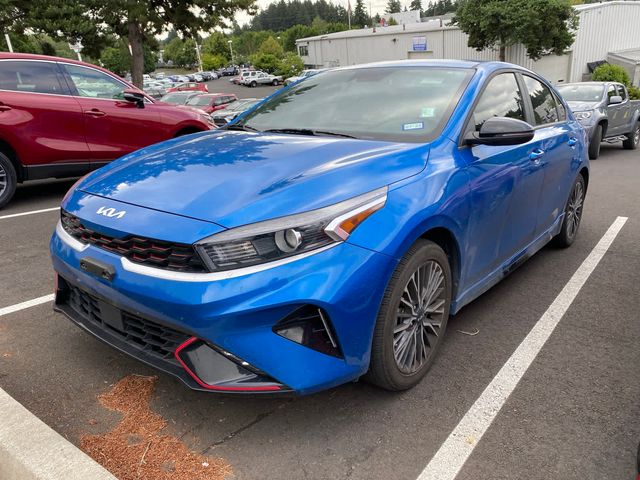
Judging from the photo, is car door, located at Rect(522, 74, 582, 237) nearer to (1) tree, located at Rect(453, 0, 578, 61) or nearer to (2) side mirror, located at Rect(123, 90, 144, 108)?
(2) side mirror, located at Rect(123, 90, 144, 108)

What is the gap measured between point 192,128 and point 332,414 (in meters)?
6.16

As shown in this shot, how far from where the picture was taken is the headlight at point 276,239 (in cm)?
210

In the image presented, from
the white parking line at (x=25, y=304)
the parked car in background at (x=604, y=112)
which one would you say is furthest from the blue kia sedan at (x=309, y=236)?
the parked car in background at (x=604, y=112)

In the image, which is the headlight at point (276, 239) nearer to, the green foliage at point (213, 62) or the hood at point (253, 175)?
the hood at point (253, 175)

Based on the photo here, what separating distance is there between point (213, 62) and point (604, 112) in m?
101

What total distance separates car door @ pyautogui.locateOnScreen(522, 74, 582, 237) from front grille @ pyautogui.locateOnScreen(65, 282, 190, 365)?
9.34 feet

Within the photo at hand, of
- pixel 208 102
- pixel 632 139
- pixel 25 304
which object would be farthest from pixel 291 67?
pixel 25 304

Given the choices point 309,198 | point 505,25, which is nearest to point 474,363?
point 309,198

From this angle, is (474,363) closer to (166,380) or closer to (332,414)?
(332,414)

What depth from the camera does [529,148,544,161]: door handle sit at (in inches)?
144

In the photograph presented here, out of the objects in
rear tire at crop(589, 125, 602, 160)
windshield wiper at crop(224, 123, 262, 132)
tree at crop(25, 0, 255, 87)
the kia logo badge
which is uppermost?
tree at crop(25, 0, 255, 87)

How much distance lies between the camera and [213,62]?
10325 centimetres

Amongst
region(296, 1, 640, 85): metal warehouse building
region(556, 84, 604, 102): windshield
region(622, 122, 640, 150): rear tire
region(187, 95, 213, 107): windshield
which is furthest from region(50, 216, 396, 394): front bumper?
region(296, 1, 640, 85): metal warehouse building

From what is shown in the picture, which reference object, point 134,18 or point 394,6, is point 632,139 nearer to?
point 134,18
